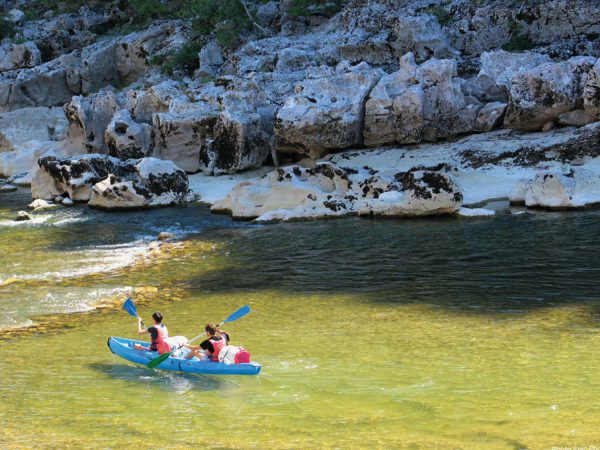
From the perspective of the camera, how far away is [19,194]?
37.8 m

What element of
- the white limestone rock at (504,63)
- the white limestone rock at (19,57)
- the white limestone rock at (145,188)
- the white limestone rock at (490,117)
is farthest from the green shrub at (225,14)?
the white limestone rock at (490,117)

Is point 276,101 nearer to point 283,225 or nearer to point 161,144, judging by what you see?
point 161,144

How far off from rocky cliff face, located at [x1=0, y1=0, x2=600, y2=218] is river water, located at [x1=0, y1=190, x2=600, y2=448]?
4637mm

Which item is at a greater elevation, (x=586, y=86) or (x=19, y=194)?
(x=586, y=86)

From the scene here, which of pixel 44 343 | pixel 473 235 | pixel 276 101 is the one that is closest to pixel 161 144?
pixel 276 101

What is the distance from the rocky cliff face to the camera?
30062 mm

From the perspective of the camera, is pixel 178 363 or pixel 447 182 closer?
pixel 178 363

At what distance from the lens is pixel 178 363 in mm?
12773

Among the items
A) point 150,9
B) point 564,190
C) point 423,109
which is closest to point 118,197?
point 423,109

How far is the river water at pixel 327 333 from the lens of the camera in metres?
10.1

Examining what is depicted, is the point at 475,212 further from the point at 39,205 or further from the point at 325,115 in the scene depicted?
the point at 39,205

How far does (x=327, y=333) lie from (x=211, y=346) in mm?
2701

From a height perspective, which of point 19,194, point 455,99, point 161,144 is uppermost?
point 455,99

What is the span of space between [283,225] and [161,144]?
13261 mm
